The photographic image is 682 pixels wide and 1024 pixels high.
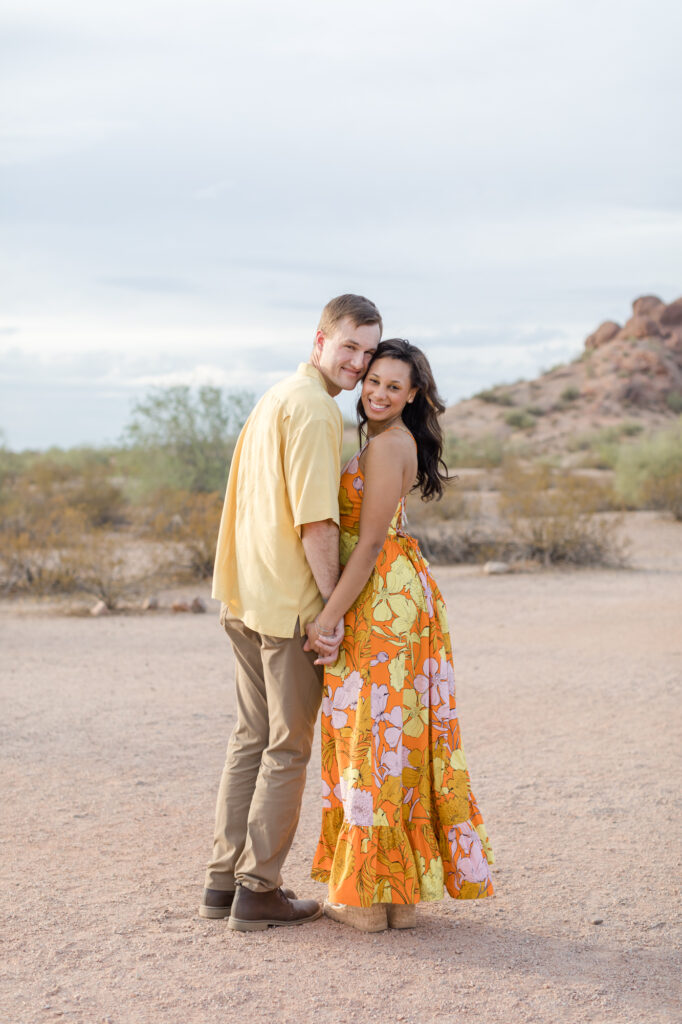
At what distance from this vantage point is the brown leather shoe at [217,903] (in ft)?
13.8

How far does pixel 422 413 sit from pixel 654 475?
22615mm

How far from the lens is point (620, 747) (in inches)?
269

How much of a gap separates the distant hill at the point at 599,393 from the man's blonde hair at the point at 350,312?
4597 cm

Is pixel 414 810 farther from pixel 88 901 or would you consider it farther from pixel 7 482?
pixel 7 482

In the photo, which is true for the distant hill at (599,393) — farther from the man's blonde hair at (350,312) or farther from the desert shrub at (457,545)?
the man's blonde hair at (350,312)

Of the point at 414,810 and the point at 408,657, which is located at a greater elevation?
the point at 408,657

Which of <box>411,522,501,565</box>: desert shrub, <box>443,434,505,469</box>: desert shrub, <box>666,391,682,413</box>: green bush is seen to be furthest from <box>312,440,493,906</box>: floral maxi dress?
<box>666,391,682,413</box>: green bush

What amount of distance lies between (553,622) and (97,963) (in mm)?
8316

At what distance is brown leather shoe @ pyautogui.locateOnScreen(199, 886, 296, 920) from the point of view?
420 cm

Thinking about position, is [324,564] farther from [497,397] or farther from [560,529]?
[497,397]

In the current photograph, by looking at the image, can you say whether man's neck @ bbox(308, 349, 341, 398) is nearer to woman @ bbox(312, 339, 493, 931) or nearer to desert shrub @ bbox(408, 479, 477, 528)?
woman @ bbox(312, 339, 493, 931)

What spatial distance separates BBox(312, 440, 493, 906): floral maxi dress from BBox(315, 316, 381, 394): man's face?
1.13 ft

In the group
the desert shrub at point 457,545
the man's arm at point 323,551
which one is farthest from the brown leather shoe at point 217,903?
the desert shrub at point 457,545

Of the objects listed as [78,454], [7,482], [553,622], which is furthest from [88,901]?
[78,454]
